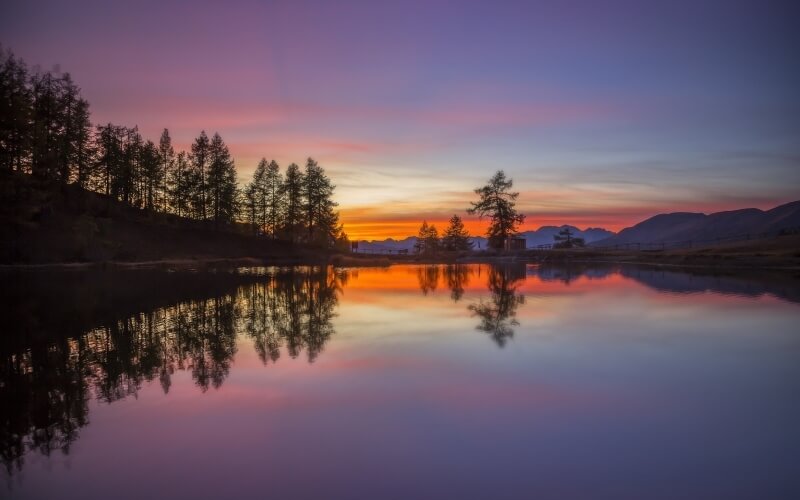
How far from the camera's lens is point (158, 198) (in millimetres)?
92438

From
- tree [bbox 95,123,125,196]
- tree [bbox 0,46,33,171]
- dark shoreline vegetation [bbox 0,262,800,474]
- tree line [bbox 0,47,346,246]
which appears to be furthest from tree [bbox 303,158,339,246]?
dark shoreline vegetation [bbox 0,262,800,474]

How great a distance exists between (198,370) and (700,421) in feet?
40.0

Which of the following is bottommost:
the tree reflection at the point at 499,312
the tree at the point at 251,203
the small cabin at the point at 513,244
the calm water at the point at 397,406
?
the calm water at the point at 397,406

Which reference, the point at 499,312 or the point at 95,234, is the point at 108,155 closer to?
the point at 95,234

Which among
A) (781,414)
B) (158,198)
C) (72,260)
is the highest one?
(158,198)

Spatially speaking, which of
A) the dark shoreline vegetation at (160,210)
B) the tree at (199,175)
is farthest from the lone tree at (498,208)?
the tree at (199,175)

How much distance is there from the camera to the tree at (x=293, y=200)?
3947 inches

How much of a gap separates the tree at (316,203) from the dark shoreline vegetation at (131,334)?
67018 mm

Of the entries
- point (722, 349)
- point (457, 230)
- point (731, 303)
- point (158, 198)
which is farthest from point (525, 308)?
point (457, 230)

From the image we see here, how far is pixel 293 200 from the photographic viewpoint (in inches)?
3971

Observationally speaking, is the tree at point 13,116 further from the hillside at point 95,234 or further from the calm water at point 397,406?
the calm water at point 397,406

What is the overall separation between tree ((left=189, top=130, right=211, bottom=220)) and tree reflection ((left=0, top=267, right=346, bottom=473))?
72676 mm

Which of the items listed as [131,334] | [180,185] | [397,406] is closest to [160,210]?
[180,185]

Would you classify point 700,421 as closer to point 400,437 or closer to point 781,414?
point 781,414
